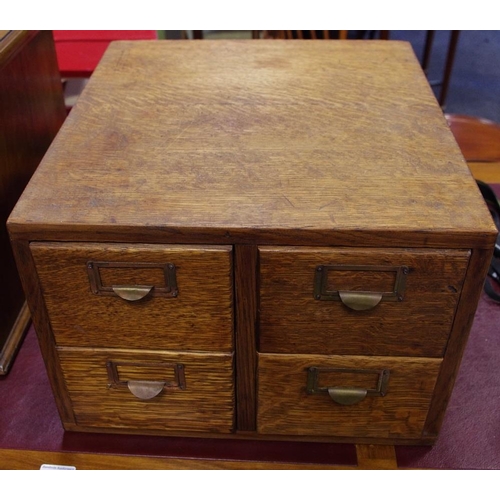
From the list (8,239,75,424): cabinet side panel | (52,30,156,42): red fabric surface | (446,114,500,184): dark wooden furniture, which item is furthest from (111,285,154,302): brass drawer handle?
(52,30,156,42): red fabric surface

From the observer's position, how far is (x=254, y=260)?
77 centimetres

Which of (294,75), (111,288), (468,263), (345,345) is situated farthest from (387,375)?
(294,75)

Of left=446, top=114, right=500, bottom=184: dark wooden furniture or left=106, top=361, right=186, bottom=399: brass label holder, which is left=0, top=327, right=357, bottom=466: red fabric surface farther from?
left=446, top=114, right=500, bottom=184: dark wooden furniture

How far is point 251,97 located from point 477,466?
2.14ft

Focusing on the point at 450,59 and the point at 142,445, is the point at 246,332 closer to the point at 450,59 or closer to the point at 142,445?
the point at 142,445

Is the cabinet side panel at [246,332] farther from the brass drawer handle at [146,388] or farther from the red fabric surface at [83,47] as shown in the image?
the red fabric surface at [83,47]

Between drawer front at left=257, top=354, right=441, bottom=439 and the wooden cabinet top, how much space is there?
0.20 meters

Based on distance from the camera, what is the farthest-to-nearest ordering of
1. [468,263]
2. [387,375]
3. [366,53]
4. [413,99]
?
[366,53], [413,99], [387,375], [468,263]

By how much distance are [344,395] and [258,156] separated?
0.35 meters

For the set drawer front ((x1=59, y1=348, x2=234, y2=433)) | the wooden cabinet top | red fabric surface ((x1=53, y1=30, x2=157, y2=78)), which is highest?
the wooden cabinet top

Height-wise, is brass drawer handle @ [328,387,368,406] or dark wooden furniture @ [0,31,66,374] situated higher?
dark wooden furniture @ [0,31,66,374]

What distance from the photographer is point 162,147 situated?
0.89m

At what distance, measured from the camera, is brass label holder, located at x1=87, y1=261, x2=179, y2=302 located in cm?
76
